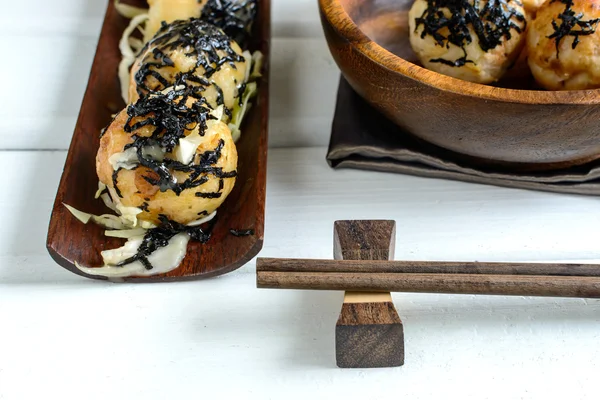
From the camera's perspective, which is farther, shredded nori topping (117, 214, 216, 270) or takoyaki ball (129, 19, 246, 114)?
takoyaki ball (129, 19, 246, 114)

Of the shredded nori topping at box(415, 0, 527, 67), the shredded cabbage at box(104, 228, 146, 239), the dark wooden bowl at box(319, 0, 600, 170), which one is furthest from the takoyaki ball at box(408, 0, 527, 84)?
the shredded cabbage at box(104, 228, 146, 239)

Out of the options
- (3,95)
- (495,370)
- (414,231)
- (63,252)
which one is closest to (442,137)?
(414,231)

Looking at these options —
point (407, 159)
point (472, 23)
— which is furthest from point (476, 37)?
point (407, 159)

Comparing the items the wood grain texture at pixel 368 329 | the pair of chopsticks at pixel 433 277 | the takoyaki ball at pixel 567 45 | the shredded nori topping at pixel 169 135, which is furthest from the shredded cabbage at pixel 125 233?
the takoyaki ball at pixel 567 45

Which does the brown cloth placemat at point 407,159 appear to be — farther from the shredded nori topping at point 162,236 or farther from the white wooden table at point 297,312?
the shredded nori topping at point 162,236

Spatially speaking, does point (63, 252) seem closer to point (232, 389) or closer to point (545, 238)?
point (232, 389)

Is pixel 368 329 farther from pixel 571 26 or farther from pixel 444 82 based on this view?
pixel 571 26

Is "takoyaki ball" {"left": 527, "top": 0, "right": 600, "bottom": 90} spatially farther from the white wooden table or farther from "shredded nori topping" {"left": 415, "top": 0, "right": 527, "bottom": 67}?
the white wooden table
